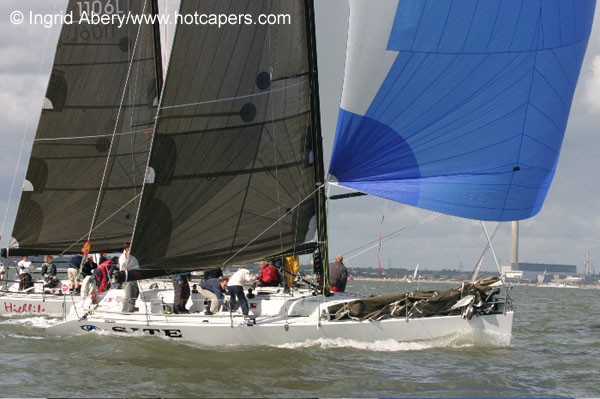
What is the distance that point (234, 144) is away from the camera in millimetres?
17688

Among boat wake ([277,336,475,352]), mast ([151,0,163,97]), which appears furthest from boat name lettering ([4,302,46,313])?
boat wake ([277,336,475,352])

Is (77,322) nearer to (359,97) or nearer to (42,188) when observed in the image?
(359,97)

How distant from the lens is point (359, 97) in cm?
1706

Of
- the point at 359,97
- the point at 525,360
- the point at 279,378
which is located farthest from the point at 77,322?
the point at 525,360

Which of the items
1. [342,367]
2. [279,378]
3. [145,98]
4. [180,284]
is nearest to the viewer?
[279,378]

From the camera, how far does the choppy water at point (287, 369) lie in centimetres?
1317

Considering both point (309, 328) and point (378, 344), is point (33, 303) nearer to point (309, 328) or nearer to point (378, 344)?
point (309, 328)

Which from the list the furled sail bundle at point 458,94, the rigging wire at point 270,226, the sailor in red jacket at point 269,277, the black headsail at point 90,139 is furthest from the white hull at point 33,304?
the furled sail bundle at point 458,94

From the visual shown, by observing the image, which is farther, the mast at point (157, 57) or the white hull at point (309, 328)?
the mast at point (157, 57)

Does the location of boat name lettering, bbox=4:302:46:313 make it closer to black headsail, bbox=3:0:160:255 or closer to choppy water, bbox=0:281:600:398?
black headsail, bbox=3:0:160:255

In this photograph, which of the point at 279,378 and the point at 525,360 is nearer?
the point at 279,378

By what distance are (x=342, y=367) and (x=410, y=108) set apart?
4.93 meters

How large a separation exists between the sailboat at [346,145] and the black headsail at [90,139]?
24.8 ft

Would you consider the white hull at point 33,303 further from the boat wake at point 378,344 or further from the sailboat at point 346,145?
the boat wake at point 378,344
